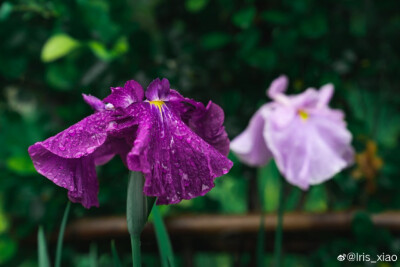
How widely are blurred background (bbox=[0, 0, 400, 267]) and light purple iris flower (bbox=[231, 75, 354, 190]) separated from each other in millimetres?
270

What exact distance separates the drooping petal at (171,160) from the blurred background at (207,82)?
1.81 ft

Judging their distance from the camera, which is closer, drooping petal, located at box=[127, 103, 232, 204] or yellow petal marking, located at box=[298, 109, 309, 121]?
drooping petal, located at box=[127, 103, 232, 204]

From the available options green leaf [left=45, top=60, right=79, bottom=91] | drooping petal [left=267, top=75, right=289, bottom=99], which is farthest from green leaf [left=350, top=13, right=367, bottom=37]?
green leaf [left=45, top=60, right=79, bottom=91]

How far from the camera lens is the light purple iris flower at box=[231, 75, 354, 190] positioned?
74 centimetres

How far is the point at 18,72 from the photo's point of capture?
1.07 metres

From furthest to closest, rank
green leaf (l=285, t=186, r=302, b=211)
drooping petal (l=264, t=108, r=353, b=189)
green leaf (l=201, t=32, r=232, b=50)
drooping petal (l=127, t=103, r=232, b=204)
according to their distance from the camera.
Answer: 1. green leaf (l=285, t=186, r=302, b=211)
2. green leaf (l=201, t=32, r=232, b=50)
3. drooping petal (l=264, t=108, r=353, b=189)
4. drooping petal (l=127, t=103, r=232, b=204)

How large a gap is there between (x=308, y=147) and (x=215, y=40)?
1.47ft

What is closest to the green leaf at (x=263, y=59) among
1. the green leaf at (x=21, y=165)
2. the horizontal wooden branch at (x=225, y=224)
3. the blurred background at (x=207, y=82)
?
the blurred background at (x=207, y=82)

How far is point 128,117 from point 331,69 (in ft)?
2.73

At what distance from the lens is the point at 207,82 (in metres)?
1.23

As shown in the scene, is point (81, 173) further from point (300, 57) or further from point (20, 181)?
point (300, 57)

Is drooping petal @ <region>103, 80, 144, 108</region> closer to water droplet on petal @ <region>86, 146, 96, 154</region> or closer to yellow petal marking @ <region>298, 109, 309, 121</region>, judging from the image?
water droplet on petal @ <region>86, 146, 96, 154</region>

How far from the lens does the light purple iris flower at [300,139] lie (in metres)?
0.74

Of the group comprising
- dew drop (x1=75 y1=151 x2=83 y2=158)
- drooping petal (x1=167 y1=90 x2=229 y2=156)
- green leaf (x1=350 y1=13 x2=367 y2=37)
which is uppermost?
green leaf (x1=350 y1=13 x2=367 y2=37)
